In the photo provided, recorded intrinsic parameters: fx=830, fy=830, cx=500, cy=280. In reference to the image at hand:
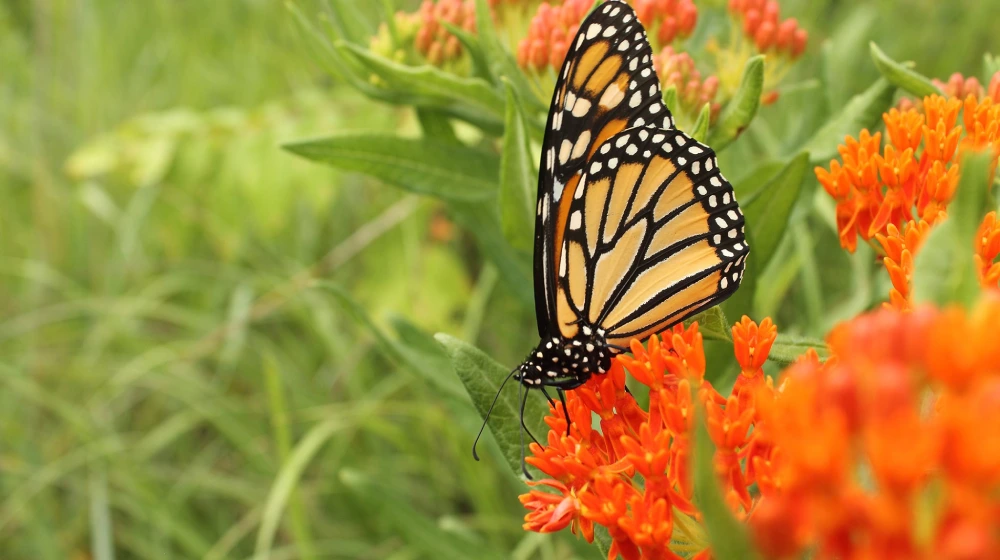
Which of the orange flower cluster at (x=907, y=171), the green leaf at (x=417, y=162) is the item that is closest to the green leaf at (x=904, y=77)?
the orange flower cluster at (x=907, y=171)

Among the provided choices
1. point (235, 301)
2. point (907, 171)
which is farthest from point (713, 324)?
point (235, 301)

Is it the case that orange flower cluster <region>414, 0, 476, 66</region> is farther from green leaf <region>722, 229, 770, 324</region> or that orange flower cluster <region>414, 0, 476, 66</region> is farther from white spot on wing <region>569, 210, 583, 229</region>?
green leaf <region>722, 229, 770, 324</region>

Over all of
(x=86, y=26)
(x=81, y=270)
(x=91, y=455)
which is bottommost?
(x=91, y=455)

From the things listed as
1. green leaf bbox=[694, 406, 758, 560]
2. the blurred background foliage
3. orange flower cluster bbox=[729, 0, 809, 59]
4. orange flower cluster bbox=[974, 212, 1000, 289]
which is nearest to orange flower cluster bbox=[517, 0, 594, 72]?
orange flower cluster bbox=[729, 0, 809, 59]

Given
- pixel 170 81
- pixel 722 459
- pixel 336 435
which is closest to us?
pixel 722 459

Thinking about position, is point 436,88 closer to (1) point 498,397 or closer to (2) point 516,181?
(2) point 516,181

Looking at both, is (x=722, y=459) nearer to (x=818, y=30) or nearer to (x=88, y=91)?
(x=818, y=30)

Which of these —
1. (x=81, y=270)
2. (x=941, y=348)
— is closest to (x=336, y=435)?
(x=81, y=270)
